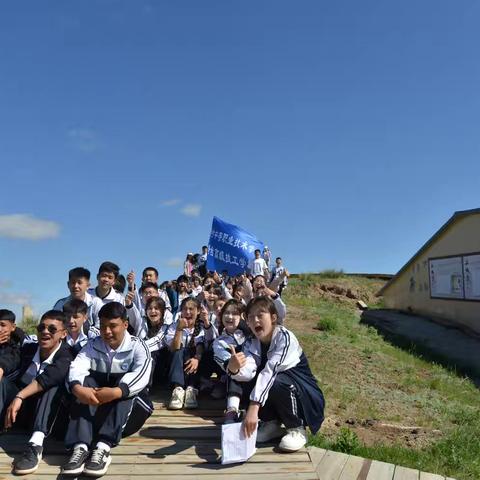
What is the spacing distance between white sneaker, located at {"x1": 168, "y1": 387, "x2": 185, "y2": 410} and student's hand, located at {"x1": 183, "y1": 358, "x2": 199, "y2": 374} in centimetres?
25

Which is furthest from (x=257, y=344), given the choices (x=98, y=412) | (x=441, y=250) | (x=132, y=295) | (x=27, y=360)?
(x=441, y=250)

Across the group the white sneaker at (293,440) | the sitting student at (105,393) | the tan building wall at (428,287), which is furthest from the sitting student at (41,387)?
the tan building wall at (428,287)

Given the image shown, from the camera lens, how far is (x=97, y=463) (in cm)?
396

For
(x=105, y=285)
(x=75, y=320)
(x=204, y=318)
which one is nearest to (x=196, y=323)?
(x=204, y=318)

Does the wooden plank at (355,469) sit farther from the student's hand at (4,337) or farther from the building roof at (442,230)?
the building roof at (442,230)

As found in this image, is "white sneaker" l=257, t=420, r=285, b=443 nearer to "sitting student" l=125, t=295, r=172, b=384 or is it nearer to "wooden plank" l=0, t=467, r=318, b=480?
"wooden plank" l=0, t=467, r=318, b=480

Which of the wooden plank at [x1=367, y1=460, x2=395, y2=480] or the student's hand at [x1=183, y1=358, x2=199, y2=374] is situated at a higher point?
the student's hand at [x1=183, y1=358, x2=199, y2=374]

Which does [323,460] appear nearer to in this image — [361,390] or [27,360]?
[27,360]

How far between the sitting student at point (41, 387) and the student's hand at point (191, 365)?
1.53 metres

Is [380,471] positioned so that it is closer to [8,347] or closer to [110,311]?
[110,311]

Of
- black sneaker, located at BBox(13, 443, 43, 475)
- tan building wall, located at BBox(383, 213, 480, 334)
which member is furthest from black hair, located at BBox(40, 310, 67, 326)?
tan building wall, located at BBox(383, 213, 480, 334)

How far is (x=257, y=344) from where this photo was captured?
185 inches

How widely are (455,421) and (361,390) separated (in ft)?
5.20

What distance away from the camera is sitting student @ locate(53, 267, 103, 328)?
19.4 feet
